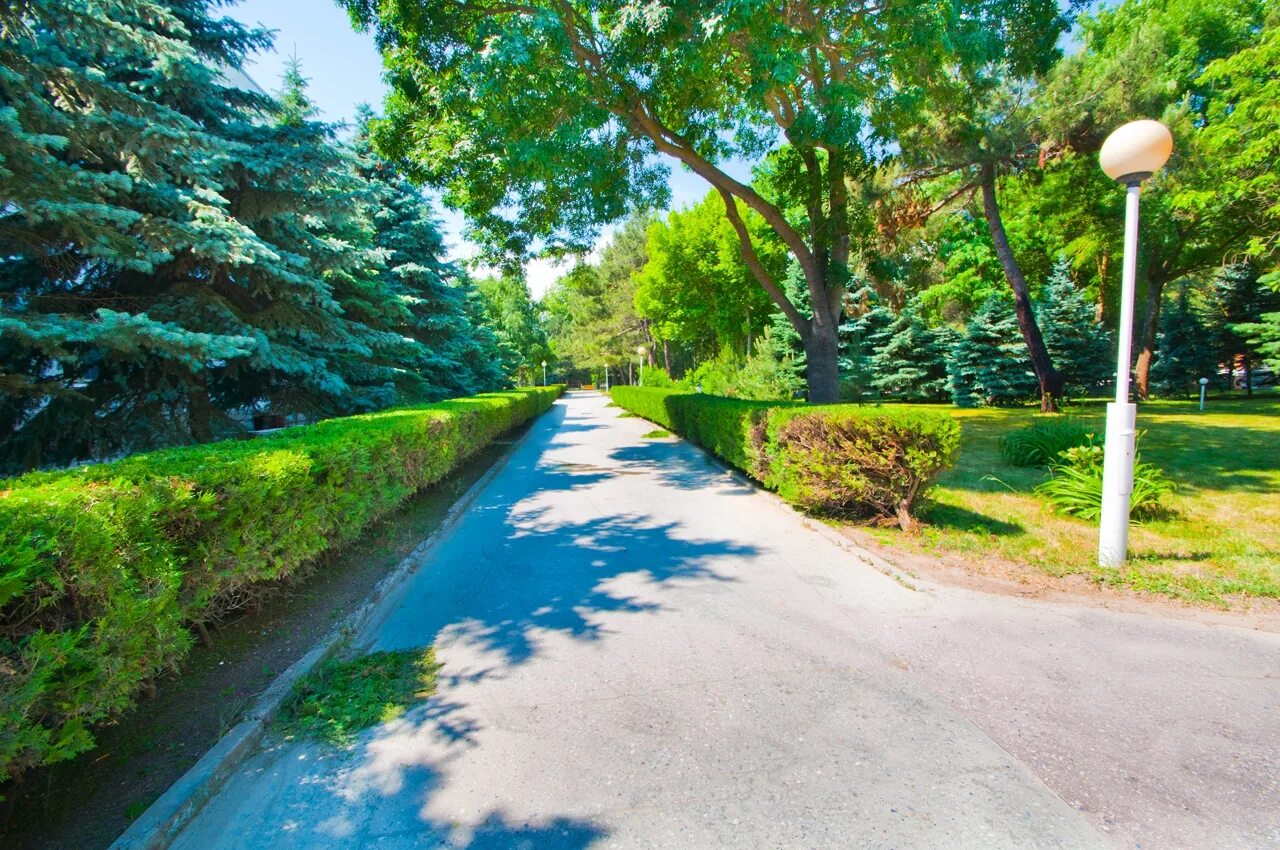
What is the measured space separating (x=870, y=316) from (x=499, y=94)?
20.2 meters

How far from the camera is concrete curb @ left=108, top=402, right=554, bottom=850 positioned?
2.06 m

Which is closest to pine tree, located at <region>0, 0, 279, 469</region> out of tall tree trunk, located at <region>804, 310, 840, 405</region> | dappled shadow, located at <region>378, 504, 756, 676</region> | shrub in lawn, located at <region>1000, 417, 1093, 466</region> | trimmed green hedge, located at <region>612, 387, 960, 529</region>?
dappled shadow, located at <region>378, 504, 756, 676</region>

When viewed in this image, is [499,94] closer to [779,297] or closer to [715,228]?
[779,297]

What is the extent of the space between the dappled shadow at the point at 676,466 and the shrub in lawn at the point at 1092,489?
372 centimetres

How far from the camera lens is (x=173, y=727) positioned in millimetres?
2738

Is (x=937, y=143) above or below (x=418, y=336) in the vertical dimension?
above

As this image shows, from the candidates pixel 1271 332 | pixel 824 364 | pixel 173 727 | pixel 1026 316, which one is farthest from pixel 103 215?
pixel 1271 332

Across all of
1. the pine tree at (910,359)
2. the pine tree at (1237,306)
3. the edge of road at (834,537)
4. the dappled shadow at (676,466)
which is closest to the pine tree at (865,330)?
the pine tree at (910,359)

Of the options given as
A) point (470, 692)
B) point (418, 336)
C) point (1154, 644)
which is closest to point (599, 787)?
point (470, 692)

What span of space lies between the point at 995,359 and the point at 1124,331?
17.7m

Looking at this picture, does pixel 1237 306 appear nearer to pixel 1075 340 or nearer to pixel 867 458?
pixel 1075 340

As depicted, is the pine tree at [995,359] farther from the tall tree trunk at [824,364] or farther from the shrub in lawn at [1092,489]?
the shrub in lawn at [1092,489]

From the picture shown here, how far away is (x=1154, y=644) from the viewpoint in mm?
3432

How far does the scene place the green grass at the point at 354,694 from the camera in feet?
9.08
